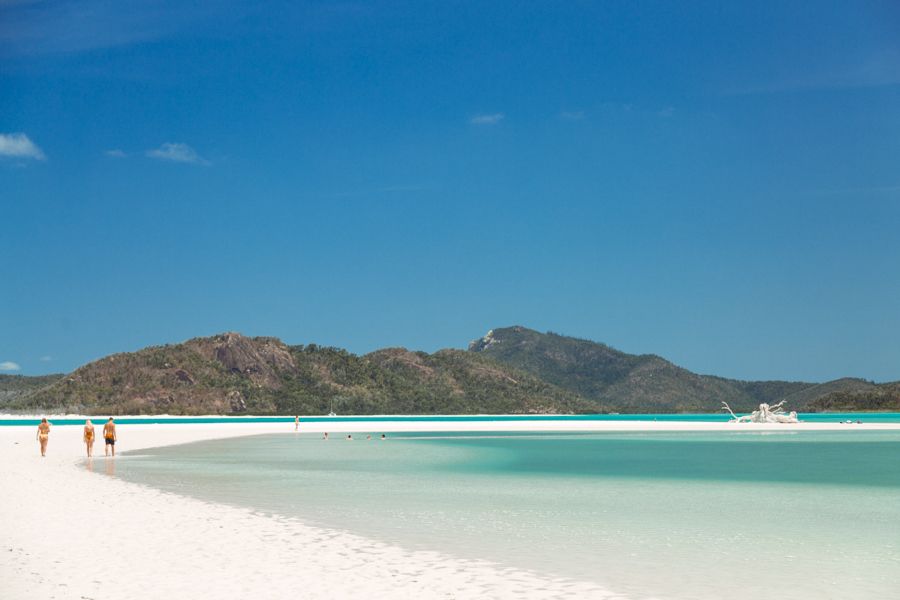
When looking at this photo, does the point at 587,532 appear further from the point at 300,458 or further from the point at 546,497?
the point at 300,458

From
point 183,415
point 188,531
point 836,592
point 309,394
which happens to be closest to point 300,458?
point 188,531

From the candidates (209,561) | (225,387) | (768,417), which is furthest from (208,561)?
(225,387)

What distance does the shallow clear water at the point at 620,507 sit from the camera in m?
14.7

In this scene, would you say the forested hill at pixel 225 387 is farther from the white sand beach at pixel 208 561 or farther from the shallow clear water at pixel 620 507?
the white sand beach at pixel 208 561

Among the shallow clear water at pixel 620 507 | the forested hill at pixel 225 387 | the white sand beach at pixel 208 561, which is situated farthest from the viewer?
the forested hill at pixel 225 387

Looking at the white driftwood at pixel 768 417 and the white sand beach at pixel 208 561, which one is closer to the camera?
the white sand beach at pixel 208 561

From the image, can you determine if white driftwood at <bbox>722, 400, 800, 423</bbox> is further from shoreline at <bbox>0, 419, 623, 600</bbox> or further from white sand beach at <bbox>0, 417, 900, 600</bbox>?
white sand beach at <bbox>0, 417, 900, 600</bbox>

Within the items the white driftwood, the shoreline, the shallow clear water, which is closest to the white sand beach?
the shoreline

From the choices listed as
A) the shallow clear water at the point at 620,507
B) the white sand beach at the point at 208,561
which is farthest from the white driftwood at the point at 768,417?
the white sand beach at the point at 208,561

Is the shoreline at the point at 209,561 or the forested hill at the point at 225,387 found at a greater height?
the forested hill at the point at 225,387

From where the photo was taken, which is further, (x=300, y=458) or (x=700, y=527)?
(x=300, y=458)

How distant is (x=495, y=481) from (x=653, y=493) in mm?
6165

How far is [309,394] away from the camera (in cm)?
18250

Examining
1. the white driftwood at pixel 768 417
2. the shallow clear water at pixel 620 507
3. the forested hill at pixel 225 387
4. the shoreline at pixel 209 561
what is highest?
the forested hill at pixel 225 387
